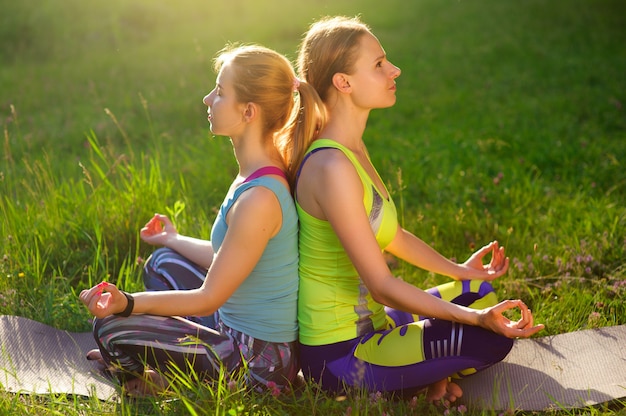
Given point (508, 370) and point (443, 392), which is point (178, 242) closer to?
point (443, 392)

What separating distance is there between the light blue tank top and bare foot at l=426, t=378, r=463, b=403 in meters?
0.54

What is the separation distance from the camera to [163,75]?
8516mm

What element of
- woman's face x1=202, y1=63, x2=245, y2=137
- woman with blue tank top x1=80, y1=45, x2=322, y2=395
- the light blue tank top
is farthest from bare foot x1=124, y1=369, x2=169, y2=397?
woman's face x1=202, y1=63, x2=245, y2=137

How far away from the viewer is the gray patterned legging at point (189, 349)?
267 centimetres

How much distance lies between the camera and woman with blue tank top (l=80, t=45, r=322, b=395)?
8.37 feet

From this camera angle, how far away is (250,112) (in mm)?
2660

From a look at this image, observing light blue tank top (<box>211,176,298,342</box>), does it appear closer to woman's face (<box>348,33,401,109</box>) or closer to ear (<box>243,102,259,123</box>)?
ear (<box>243,102,259,123</box>)

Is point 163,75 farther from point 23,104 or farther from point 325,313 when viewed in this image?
point 325,313

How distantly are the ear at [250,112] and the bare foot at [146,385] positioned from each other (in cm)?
98

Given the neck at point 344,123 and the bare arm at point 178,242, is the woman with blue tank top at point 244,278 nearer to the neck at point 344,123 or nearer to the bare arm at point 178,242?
the neck at point 344,123

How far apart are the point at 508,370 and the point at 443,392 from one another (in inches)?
16.6

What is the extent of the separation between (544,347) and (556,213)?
143cm

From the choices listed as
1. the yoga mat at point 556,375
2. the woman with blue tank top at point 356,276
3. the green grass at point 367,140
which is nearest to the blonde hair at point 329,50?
the woman with blue tank top at point 356,276

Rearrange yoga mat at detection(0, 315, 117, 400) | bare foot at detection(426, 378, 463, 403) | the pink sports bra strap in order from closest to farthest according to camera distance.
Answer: the pink sports bra strap
bare foot at detection(426, 378, 463, 403)
yoga mat at detection(0, 315, 117, 400)
